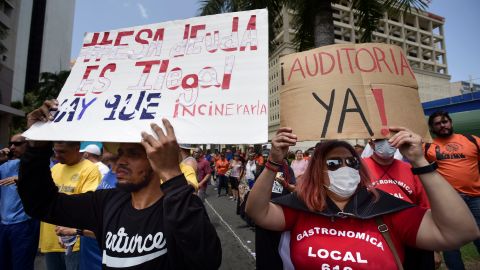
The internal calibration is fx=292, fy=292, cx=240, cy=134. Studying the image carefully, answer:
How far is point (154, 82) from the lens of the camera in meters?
1.72

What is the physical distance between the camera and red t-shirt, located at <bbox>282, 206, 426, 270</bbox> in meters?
1.66

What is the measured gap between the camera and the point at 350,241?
1727mm

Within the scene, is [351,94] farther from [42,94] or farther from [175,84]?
[42,94]

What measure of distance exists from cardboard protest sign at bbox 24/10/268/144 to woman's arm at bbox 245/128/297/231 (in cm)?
35

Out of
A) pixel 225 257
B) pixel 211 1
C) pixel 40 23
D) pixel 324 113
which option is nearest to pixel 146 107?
pixel 324 113

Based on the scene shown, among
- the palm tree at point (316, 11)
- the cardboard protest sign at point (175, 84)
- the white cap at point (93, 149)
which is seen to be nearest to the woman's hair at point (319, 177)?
the cardboard protest sign at point (175, 84)

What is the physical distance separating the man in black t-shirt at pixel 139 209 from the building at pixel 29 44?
1206 inches

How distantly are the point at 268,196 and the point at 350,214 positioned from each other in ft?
1.67

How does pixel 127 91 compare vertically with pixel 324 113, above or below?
above

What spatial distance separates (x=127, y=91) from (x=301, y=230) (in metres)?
1.38

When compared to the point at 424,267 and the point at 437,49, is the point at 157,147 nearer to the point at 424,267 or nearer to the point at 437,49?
the point at 424,267

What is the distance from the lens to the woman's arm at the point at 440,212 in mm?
1508

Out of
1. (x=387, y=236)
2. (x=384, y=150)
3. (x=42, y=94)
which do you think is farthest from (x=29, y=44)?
(x=387, y=236)

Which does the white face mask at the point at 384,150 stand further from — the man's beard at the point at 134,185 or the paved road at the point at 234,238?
the paved road at the point at 234,238
